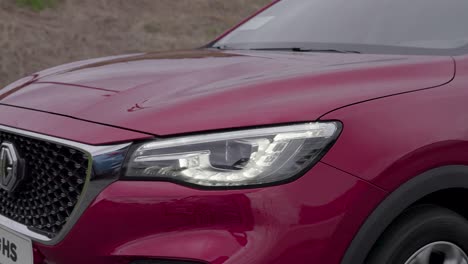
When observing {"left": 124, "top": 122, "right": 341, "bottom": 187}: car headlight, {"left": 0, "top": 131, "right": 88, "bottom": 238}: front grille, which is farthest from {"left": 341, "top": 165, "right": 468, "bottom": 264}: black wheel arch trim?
{"left": 0, "top": 131, "right": 88, "bottom": 238}: front grille

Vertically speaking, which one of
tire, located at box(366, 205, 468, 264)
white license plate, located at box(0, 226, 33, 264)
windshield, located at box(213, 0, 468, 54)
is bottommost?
white license plate, located at box(0, 226, 33, 264)

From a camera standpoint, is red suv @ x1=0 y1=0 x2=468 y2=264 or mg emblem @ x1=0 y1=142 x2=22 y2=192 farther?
mg emblem @ x1=0 y1=142 x2=22 y2=192

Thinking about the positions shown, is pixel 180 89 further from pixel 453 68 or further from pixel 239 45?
pixel 239 45

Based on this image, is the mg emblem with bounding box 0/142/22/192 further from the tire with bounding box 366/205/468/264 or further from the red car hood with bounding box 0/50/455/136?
the tire with bounding box 366/205/468/264

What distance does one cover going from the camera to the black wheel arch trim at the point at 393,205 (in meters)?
2.18

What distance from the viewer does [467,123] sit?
2.46 m

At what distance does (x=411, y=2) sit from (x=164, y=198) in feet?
5.90

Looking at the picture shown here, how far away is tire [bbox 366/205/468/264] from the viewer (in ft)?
7.41

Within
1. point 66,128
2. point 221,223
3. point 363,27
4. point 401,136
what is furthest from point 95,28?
point 221,223

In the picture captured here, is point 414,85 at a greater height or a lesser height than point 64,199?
greater

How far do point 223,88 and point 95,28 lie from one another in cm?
1625

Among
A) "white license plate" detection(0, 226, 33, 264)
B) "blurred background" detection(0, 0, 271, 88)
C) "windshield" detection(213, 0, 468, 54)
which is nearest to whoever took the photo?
"white license plate" detection(0, 226, 33, 264)

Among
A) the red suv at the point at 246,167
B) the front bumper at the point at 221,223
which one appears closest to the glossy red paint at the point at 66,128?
the red suv at the point at 246,167

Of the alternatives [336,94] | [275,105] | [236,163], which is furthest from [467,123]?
[236,163]
